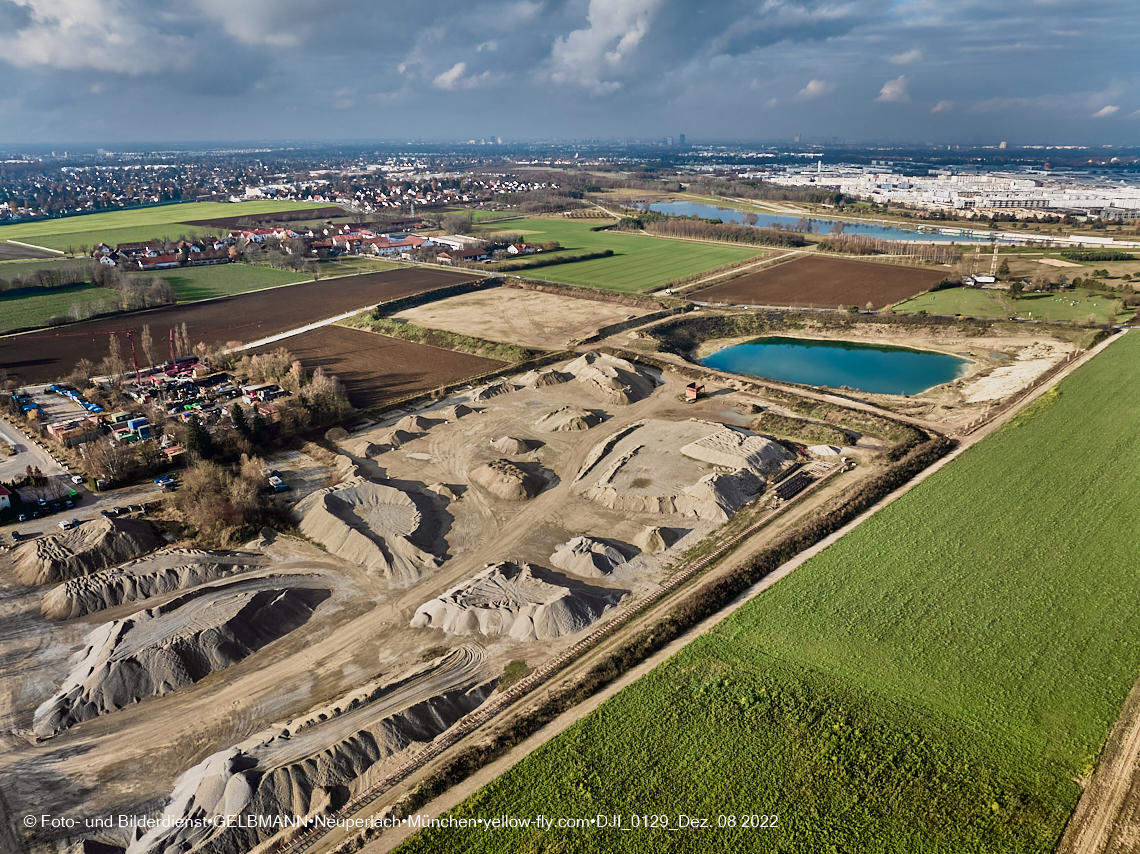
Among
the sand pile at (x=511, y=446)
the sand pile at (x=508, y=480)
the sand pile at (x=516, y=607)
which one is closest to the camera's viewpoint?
the sand pile at (x=516, y=607)

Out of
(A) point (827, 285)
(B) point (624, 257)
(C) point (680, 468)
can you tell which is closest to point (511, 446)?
(C) point (680, 468)

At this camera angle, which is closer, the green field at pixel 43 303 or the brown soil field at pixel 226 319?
the brown soil field at pixel 226 319

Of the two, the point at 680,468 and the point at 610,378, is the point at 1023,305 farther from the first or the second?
the point at 680,468

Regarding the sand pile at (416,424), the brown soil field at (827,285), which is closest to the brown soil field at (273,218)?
the brown soil field at (827,285)

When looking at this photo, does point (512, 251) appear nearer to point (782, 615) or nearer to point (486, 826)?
point (782, 615)

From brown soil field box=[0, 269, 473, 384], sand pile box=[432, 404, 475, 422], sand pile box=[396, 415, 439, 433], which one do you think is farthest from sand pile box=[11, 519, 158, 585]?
brown soil field box=[0, 269, 473, 384]

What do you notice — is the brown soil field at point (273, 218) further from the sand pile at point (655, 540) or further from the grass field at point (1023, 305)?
the sand pile at point (655, 540)

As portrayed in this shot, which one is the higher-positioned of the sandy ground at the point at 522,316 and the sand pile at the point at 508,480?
the sandy ground at the point at 522,316

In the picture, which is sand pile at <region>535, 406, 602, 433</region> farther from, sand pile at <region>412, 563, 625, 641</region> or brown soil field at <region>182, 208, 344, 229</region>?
brown soil field at <region>182, 208, 344, 229</region>
